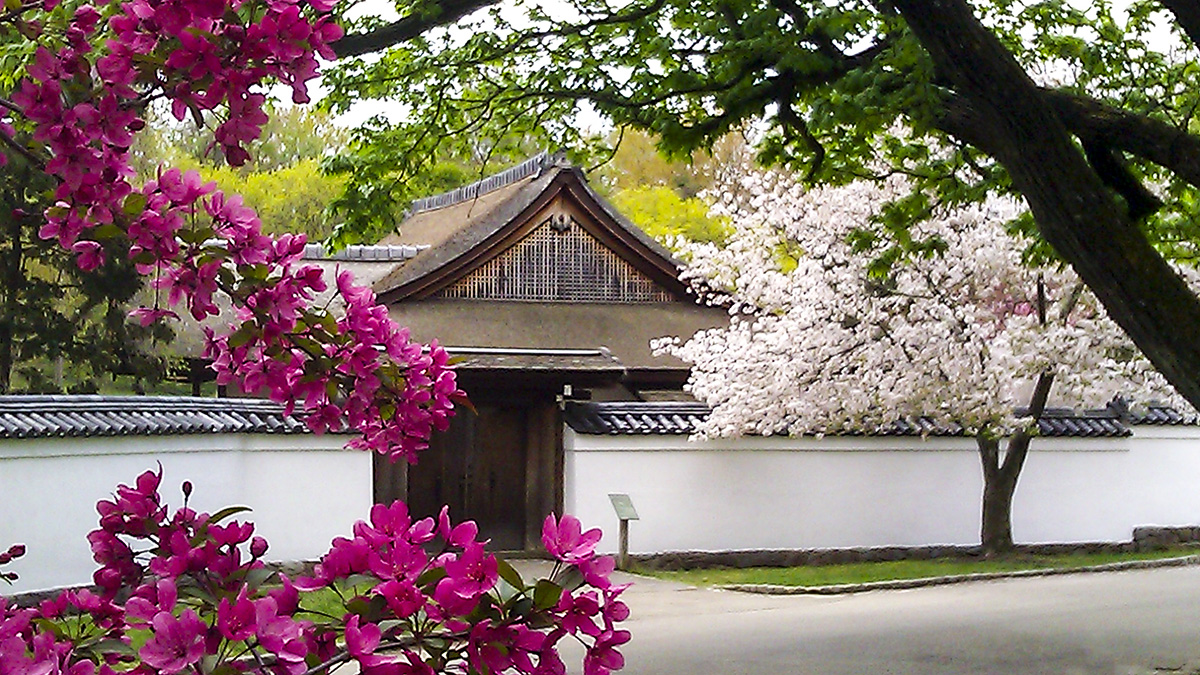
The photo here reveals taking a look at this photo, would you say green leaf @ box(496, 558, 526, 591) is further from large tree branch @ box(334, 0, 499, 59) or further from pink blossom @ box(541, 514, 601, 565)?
large tree branch @ box(334, 0, 499, 59)

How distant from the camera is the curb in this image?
14648mm

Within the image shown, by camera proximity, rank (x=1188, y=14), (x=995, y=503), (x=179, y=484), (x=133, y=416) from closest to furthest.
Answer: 1. (x=1188, y=14)
2. (x=133, y=416)
3. (x=179, y=484)
4. (x=995, y=503)

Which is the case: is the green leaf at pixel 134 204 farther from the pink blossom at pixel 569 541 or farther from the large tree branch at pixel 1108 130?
the large tree branch at pixel 1108 130

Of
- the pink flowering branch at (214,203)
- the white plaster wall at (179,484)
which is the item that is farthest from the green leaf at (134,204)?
the white plaster wall at (179,484)

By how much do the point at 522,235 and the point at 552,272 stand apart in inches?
27.6

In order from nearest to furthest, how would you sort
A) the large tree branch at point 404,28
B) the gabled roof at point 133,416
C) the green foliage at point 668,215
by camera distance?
the large tree branch at point 404,28, the gabled roof at point 133,416, the green foliage at point 668,215

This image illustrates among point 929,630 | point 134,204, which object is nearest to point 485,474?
point 929,630

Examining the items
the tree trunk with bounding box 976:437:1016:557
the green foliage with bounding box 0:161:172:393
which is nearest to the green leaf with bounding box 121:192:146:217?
the green foliage with bounding box 0:161:172:393

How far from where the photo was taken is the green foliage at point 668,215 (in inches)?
1299

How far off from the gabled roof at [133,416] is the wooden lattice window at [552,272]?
15.5 feet

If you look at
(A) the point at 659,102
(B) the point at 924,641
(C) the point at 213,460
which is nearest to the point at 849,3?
(A) the point at 659,102

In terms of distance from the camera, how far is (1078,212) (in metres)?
6.72

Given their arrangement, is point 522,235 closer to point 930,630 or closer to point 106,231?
point 930,630

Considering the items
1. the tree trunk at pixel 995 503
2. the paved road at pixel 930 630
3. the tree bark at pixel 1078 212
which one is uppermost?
the tree bark at pixel 1078 212
